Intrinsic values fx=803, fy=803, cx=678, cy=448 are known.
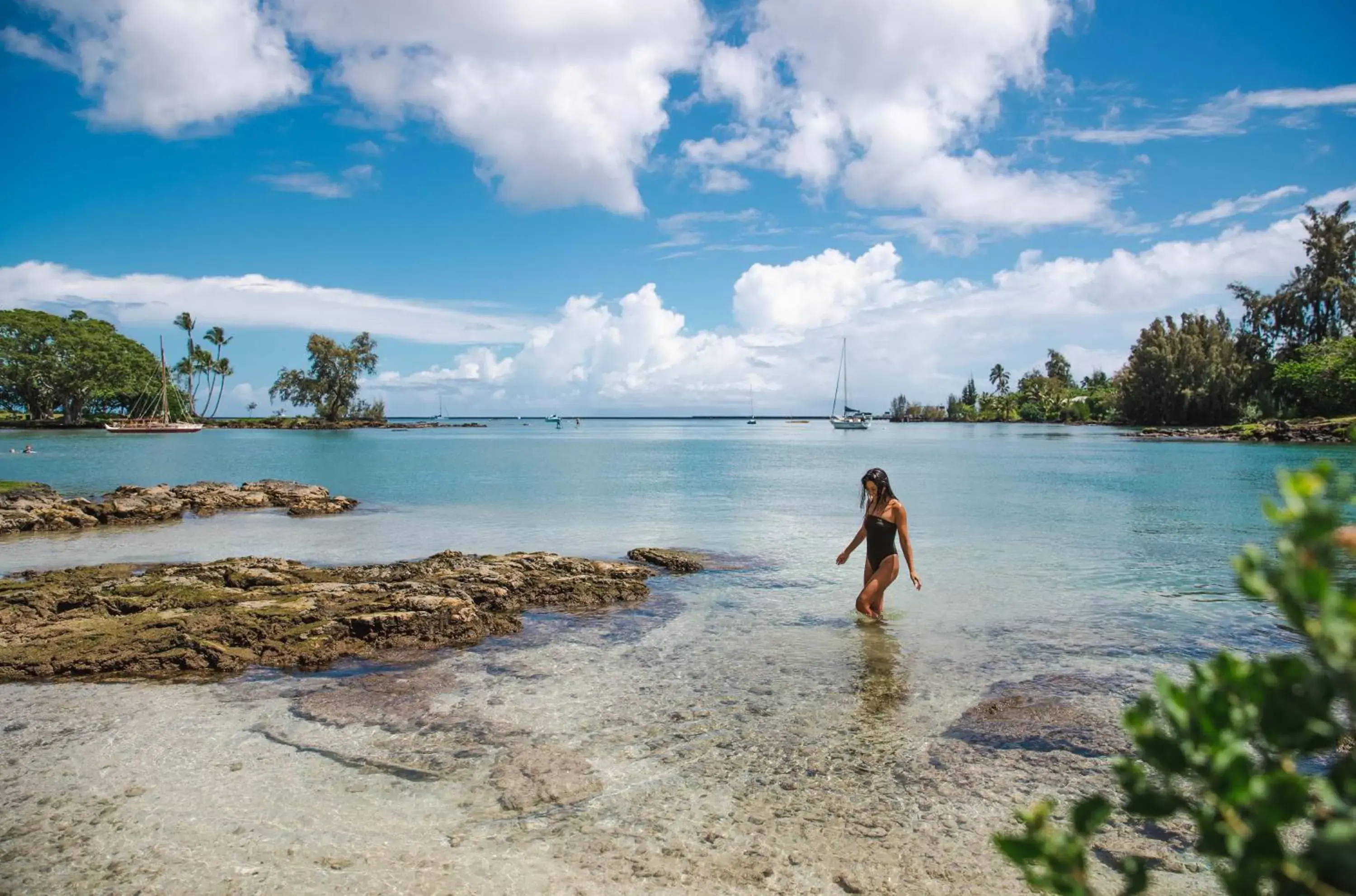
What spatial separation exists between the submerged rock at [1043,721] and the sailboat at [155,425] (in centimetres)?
12335

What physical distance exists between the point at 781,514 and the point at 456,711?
72.9ft

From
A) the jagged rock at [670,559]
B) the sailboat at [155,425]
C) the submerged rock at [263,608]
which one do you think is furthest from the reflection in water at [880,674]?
the sailboat at [155,425]

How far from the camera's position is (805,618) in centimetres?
1348

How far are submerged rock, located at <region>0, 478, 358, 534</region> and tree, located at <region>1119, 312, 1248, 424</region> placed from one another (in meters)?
109

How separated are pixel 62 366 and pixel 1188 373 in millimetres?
155340

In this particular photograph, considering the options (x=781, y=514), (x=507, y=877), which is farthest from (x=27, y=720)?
(x=781, y=514)

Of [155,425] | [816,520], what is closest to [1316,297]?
[816,520]

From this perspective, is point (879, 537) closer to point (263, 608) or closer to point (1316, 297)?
point (263, 608)

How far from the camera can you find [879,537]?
12.5 meters

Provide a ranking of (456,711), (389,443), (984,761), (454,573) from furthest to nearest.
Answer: (389,443) < (454,573) < (456,711) < (984,761)

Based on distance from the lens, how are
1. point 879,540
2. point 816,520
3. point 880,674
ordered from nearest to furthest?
point 880,674
point 879,540
point 816,520

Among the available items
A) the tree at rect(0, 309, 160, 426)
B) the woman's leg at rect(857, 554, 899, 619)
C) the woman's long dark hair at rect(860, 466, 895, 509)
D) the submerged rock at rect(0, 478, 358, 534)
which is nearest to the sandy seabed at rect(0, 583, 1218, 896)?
the woman's leg at rect(857, 554, 899, 619)

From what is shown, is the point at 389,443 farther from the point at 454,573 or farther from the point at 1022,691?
the point at 1022,691

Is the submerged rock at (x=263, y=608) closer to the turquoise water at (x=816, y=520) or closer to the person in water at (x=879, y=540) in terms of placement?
the turquoise water at (x=816, y=520)
